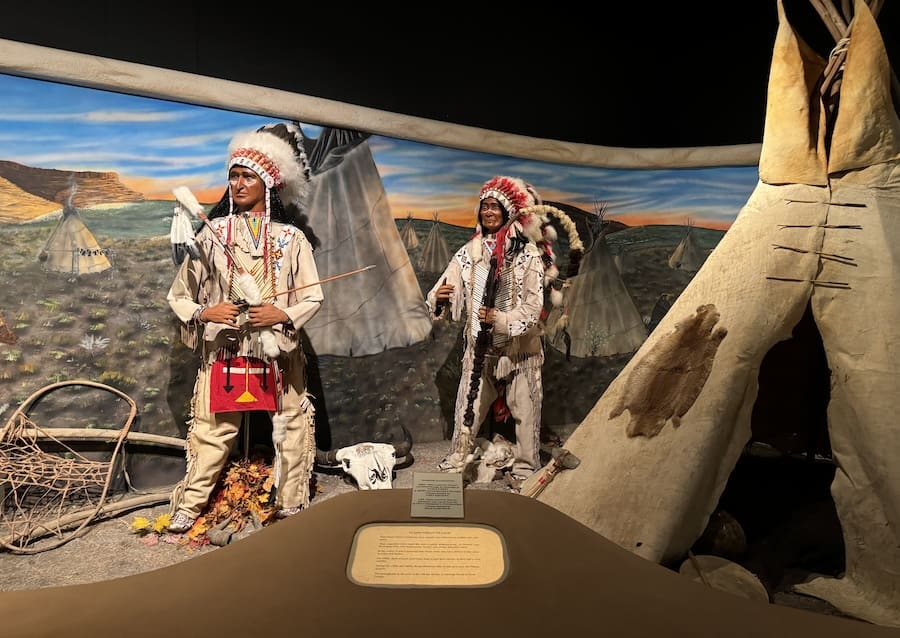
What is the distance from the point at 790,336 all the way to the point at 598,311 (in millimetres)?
2093

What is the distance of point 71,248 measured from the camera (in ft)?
9.43

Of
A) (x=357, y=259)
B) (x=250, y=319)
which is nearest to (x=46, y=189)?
(x=250, y=319)

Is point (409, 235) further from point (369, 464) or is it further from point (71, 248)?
point (71, 248)

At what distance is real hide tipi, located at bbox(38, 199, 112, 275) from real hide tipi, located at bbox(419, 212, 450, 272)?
1.74 m

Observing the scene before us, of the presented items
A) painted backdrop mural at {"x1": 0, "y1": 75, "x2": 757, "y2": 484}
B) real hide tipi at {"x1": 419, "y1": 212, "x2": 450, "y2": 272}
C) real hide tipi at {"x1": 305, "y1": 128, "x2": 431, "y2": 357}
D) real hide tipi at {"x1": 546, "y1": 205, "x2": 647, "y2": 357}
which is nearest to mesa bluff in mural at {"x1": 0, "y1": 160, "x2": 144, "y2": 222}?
painted backdrop mural at {"x1": 0, "y1": 75, "x2": 757, "y2": 484}

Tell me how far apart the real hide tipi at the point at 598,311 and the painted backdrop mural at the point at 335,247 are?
0.01 m

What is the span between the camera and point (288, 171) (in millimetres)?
2838

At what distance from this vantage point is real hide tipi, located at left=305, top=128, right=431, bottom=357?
3461 mm

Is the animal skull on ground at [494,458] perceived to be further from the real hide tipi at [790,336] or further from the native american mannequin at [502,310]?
the real hide tipi at [790,336]

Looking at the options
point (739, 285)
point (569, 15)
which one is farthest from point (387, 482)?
point (569, 15)

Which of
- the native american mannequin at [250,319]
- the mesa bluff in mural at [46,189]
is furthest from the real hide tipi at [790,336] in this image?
the mesa bluff in mural at [46,189]

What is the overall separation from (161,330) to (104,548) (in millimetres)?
1044

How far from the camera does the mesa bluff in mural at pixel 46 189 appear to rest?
276 cm

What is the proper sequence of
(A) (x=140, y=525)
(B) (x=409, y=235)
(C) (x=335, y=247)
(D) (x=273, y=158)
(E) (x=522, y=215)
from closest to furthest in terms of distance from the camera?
(A) (x=140, y=525)
(D) (x=273, y=158)
(E) (x=522, y=215)
(C) (x=335, y=247)
(B) (x=409, y=235)
